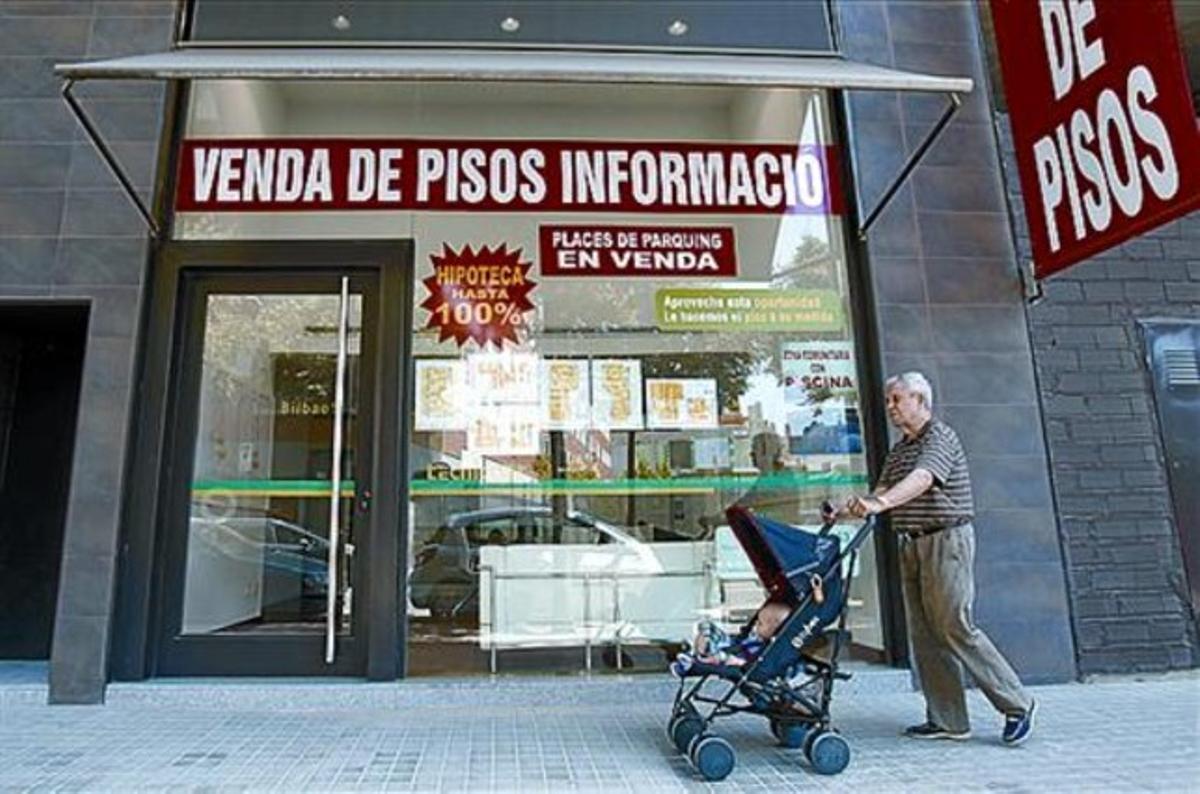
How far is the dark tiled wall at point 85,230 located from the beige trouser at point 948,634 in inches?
147

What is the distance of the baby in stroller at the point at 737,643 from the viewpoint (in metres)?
2.86

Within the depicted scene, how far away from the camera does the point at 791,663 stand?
9.50 ft

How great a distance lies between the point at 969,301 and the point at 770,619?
2.43m

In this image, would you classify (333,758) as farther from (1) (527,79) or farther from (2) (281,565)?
(1) (527,79)

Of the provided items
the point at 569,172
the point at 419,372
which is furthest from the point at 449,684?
the point at 569,172

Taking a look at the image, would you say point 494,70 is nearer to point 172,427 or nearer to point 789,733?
point 172,427

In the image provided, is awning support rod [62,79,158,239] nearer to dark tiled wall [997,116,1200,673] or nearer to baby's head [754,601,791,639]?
baby's head [754,601,791,639]

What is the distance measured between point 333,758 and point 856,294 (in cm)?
349

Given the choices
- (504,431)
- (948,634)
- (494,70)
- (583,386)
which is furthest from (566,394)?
(948,634)

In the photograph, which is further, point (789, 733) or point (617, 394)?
point (617, 394)

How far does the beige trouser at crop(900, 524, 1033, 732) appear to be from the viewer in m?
3.06

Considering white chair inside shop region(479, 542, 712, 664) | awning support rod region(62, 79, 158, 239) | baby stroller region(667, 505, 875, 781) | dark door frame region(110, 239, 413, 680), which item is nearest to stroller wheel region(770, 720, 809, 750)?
baby stroller region(667, 505, 875, 781)

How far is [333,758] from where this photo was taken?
306 cm

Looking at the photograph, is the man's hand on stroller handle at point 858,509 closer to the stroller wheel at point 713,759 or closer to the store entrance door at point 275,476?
the stroller wheel at point 713,759
